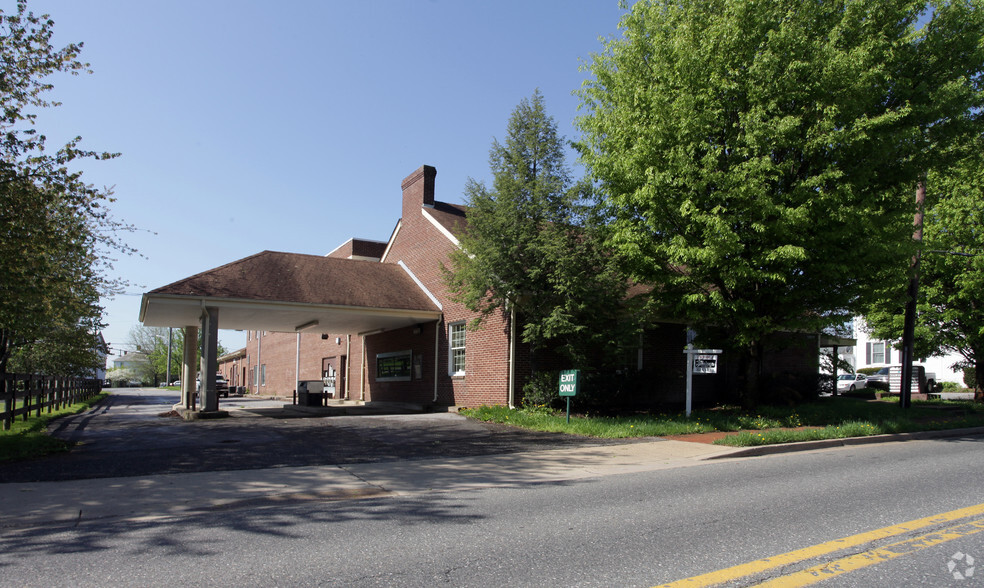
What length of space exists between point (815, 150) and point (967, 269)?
12568 millimetres

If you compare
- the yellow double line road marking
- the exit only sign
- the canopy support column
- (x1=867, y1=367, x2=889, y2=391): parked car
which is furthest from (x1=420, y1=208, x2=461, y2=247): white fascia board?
(x1=867, y1=367, x2=889, y2=391): parked car

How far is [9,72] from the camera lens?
11.1 metres

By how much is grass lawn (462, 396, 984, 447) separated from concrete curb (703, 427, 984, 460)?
22cm

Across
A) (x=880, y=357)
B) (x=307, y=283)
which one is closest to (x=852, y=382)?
(x=880, y=357)

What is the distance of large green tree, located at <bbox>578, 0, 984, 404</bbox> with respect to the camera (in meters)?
13.6

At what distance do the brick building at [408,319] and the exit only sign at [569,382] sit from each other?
2885 mm

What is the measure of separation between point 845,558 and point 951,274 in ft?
74.5

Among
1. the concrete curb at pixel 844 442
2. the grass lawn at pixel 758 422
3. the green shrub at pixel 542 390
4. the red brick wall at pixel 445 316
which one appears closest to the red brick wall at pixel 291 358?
the red brick wall at pixel 445 316

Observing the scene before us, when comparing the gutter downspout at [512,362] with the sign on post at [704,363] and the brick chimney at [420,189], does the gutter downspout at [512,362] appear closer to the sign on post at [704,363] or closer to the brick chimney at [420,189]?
the sign on post at [704,363]

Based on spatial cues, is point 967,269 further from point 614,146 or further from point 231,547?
point 231,547

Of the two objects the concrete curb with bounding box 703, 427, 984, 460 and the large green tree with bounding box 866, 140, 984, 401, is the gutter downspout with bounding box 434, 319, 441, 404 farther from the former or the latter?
the large green tree with bounding box 866, 140, 984, 401

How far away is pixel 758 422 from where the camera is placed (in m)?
14.7

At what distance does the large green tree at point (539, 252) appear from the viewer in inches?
612

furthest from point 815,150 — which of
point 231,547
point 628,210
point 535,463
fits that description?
point 231,547
